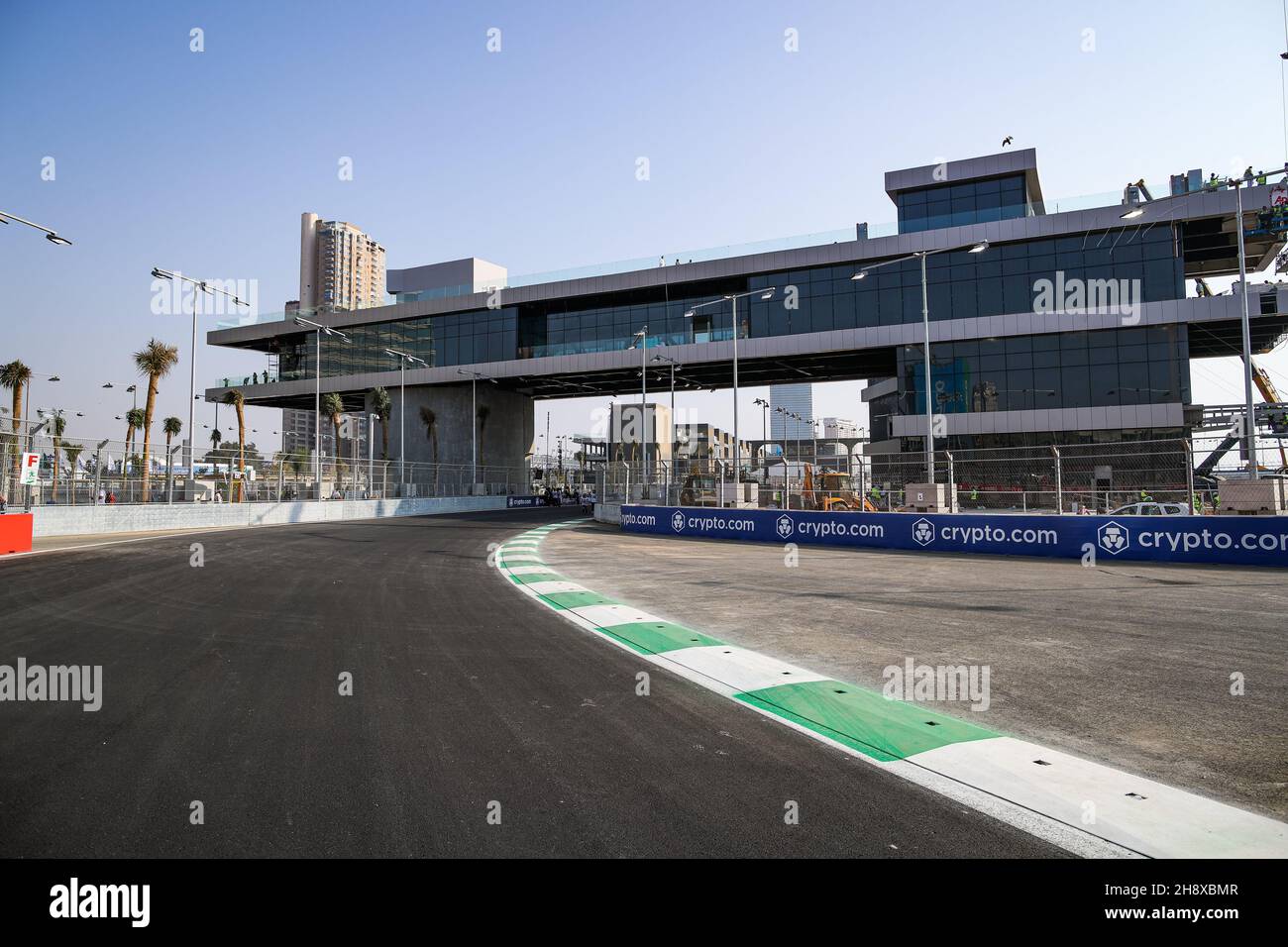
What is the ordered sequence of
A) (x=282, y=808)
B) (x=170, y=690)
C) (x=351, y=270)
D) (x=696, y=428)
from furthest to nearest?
1. (x=351, y=270)
2. (x=696, y=428)
3. (x=170, y=690)
4. (x=282, y=808)

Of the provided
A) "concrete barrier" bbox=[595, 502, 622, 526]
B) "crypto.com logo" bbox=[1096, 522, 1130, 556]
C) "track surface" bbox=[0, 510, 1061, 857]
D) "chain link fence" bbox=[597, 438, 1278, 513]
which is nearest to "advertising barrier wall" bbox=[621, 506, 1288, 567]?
"crypto.com logo" bbox=[1096, 522, 1130, 556]

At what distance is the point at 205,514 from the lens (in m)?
28.8

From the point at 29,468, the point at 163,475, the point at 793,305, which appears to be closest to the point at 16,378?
the point at 163,475

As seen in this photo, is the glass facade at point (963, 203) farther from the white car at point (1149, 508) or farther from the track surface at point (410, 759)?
the track surface at point (410, 759)

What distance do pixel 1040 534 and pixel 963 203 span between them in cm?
3459

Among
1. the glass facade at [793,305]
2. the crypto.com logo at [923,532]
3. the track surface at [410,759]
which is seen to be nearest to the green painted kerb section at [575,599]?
the track surface at [410,759]

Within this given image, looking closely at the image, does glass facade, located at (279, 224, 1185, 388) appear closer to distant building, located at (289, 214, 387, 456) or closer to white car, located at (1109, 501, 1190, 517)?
white car, located at (1109, 501, 1190, 517)

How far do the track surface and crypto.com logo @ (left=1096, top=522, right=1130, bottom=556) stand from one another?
49.0ft

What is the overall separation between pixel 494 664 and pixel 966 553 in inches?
620

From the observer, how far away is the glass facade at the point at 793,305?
38969mm

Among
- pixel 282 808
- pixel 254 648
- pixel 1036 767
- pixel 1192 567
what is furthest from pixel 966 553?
pixel 282 808

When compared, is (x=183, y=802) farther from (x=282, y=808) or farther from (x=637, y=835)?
(x=637, y=835)

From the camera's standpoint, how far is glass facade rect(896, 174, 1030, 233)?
42562 millimetres
